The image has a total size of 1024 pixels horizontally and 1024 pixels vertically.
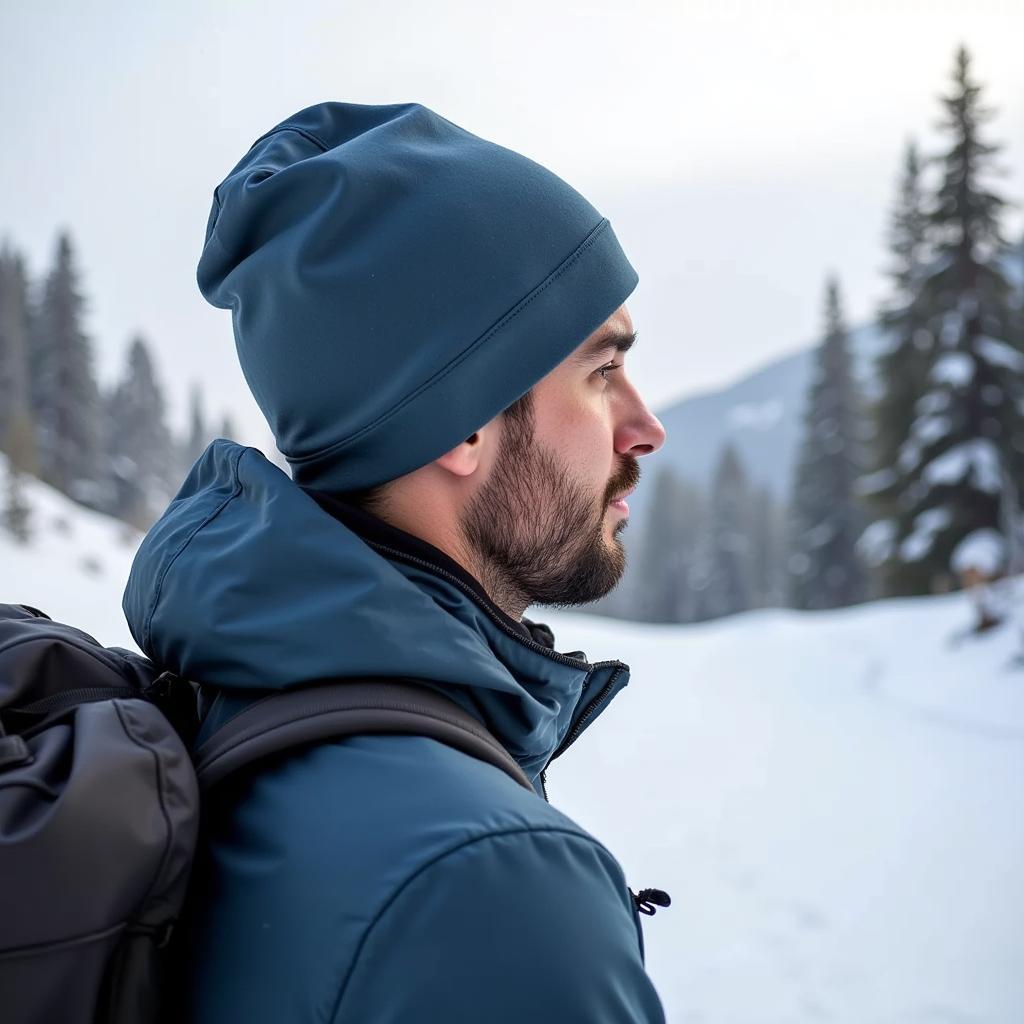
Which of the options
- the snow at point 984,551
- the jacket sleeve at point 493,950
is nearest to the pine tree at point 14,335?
the snow at point 984,551

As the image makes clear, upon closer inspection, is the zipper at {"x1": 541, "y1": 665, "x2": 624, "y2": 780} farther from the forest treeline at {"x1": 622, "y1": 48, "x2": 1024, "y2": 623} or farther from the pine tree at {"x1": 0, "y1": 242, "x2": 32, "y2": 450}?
the pine tree at {"x1": 0, "y1": 242, "x2": 32, "y2": 450}

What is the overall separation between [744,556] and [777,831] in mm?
48815

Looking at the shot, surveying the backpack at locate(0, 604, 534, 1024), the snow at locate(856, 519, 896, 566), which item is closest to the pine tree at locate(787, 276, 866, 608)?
the snow at locate(856, 519, 896, 566)

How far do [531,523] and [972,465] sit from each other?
20.2m

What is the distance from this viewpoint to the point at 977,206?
20625 mm

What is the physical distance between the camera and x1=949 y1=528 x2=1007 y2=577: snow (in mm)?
18312

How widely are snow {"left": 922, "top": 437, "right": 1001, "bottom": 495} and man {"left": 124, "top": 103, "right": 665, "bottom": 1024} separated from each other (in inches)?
775

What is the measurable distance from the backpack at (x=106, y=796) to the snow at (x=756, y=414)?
16380 cm

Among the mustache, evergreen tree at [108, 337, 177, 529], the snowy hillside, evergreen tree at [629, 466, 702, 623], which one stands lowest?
the snowy hillside

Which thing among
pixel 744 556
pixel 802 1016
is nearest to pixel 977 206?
pixel 802 1016

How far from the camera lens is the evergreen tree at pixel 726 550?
5350 cm

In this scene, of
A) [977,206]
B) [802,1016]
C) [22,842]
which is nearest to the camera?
[22,842]

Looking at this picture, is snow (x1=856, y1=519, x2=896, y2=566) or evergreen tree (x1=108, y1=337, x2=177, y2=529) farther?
evergreen tree (x1=108, y1=337, x2=177, y2=529)

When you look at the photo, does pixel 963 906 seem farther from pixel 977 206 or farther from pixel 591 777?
pixel 977 206
